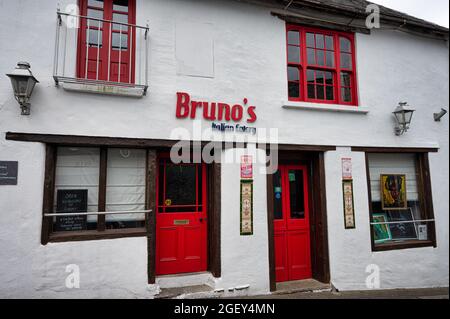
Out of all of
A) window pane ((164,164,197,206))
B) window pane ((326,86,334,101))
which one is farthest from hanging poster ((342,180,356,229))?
window pane ((164,164,197,206))

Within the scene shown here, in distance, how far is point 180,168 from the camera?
17.9ft

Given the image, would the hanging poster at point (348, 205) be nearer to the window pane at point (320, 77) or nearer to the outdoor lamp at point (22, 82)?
the window pane at point (320, 77)

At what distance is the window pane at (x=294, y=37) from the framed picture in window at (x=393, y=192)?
11.6ft

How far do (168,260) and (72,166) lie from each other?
2355 mm

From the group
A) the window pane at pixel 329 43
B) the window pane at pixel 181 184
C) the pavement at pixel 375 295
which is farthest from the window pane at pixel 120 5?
the pavement at pixel 375 295

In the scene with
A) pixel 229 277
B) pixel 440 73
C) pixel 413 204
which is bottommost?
pixel 229 277

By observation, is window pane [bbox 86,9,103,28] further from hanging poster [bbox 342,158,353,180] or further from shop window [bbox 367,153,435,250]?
shop window [bbox 367,153,435,250]

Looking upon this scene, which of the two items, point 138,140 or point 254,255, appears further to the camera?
point 254,255

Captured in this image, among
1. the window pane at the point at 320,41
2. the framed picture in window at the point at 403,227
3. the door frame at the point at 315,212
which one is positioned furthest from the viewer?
the framed picture in window at the point at 403,227

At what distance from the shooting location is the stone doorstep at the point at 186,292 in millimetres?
4859

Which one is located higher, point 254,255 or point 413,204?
point 413,204

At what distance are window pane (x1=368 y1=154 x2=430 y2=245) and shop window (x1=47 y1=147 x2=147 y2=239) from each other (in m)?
4.97
